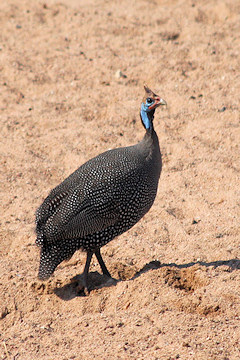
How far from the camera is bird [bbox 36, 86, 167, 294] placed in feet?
15.5

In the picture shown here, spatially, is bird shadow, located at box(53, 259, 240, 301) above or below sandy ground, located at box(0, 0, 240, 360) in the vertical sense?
below

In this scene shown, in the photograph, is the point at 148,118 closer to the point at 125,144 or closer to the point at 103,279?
the point at 103,279

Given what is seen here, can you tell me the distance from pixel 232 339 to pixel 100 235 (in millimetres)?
1429

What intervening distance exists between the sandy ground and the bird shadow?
0.7 inches

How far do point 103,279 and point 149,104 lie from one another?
1.64 m

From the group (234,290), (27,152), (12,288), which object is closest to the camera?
(234,290)

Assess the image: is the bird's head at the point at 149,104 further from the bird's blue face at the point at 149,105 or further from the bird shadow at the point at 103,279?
the bird shadow at the point at 103,279

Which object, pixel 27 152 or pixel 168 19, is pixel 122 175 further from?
pixel 168 19

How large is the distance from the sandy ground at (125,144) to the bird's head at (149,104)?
123cm

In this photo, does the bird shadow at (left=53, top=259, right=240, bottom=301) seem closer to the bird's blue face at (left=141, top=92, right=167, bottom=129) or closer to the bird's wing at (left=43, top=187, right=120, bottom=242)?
the bird's wing at (left=43, top=187, right=120, bottom=242)

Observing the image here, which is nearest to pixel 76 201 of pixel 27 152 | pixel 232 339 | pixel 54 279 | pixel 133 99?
pixel 54 279

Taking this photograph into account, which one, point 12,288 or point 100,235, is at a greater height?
point 100,235

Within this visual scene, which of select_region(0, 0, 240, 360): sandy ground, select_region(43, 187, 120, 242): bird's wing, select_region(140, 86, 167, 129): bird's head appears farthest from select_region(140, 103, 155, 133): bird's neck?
select_region(0, 0, 240, 360): sandy ground

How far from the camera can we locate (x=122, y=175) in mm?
4777
